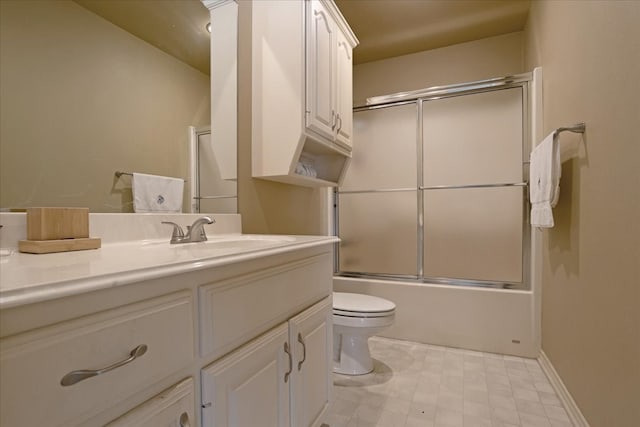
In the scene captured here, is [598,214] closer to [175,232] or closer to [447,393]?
[447,393]

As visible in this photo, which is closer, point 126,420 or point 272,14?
point 126,420

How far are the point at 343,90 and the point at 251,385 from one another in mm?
1760

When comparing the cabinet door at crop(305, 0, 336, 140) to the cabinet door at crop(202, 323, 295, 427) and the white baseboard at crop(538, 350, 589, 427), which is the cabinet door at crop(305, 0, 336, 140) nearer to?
the cabinet door at crop(202, 323, 295, 427)

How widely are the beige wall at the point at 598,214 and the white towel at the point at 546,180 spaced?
0.07m

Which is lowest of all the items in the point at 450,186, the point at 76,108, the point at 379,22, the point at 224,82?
the point at 450,186

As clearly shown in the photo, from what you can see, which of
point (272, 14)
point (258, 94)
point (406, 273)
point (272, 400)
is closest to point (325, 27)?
point (272, 14)

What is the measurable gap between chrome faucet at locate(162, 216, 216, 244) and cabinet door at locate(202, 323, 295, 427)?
0.52 metres

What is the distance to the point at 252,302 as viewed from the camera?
886 mm

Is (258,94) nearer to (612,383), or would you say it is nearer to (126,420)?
(126,420)

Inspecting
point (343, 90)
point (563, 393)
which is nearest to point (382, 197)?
point (343, 90)

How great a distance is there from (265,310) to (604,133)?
1.48 m

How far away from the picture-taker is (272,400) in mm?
977

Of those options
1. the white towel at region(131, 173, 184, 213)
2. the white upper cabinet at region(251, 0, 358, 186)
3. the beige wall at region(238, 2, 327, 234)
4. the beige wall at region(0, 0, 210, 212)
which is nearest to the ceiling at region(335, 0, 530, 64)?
the white upper cabinet at region(251, 0, 358, 186)

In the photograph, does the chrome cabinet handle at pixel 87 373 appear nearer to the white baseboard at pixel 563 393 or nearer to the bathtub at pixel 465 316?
the white baseboard at pixel 563 393
